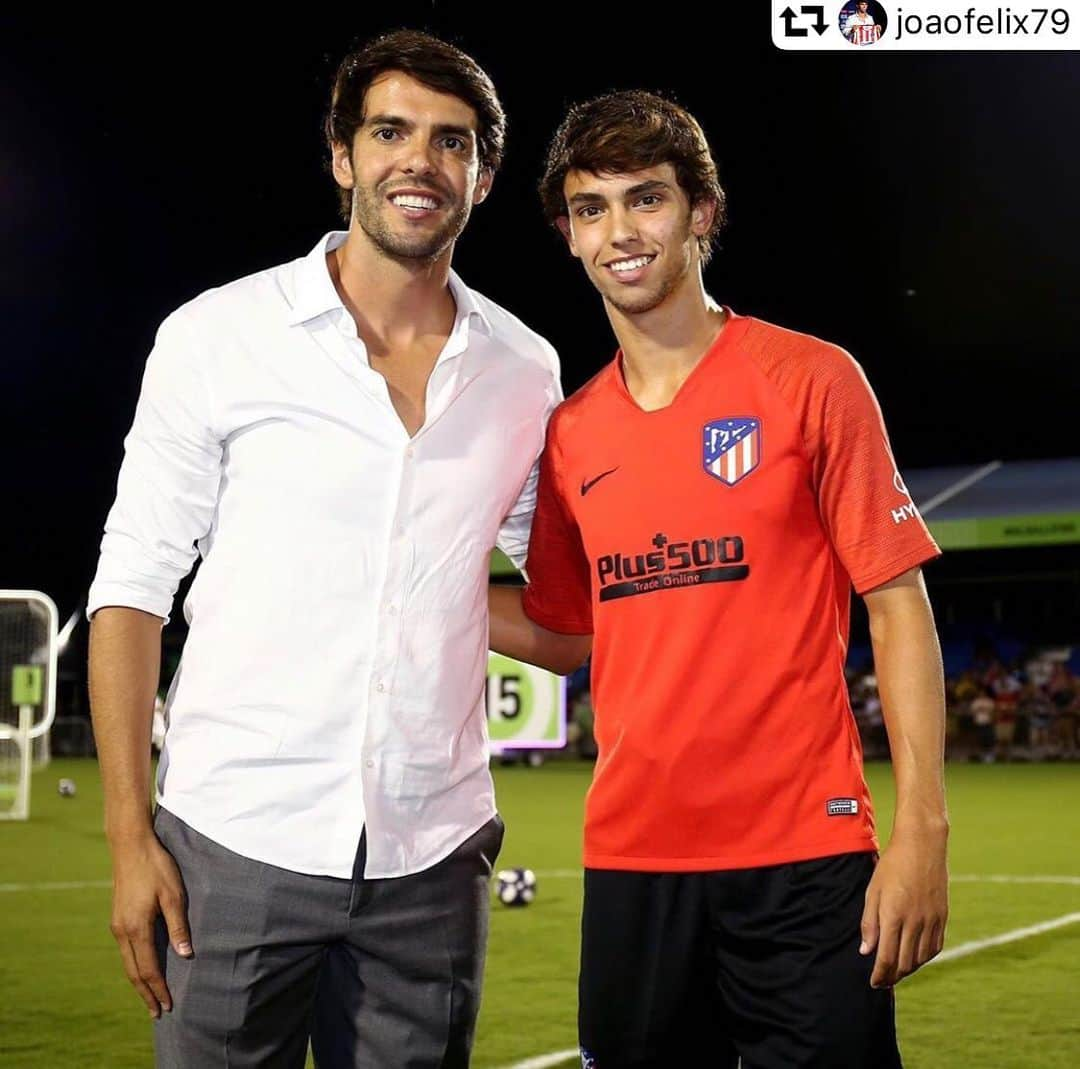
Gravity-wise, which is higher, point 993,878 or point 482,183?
point 482,183

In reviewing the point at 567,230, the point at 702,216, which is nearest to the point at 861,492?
the point at 702,216

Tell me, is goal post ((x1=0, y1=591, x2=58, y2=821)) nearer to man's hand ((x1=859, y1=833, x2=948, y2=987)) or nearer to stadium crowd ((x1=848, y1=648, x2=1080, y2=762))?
man's hand ((x1=859, y1=833, x2=948, y2=987))

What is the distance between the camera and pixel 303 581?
10.2ft

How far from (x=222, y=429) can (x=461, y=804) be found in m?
0.90

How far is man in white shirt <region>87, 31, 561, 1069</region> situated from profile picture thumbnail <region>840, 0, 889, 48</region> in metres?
7.31

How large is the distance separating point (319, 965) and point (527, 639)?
1.00 meters

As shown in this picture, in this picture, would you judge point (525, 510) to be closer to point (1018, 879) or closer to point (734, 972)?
point (734, 972)

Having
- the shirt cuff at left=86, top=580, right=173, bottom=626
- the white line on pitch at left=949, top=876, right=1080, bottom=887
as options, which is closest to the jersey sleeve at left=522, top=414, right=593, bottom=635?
the shirt cuff at left=86, top=580, right=173, bottom=626

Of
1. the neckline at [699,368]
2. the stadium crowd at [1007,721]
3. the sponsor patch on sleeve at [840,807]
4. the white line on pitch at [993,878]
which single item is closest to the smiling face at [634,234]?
the neckline at [699,368]

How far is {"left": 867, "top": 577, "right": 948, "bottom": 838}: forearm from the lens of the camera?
308 centimetres

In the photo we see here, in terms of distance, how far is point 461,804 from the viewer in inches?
127

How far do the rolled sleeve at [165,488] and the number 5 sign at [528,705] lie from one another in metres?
Result: 9.55

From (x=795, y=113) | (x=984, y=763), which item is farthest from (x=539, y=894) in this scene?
(x=984, y=763)

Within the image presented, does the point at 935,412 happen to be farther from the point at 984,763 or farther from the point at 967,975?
the point at 967,975
